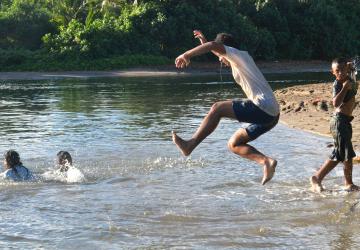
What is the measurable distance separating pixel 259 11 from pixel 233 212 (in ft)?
154

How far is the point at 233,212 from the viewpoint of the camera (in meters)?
7.26

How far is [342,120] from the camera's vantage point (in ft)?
26.5

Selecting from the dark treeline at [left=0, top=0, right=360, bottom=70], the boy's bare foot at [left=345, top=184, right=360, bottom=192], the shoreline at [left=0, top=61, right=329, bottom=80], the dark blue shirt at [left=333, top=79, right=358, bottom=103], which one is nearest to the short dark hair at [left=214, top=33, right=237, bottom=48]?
the dark blue shirt at [left=333, top=79, right=358, bottom=103]

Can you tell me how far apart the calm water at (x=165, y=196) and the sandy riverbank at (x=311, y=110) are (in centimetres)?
63

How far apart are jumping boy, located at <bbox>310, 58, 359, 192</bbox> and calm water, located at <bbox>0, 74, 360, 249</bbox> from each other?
251mm

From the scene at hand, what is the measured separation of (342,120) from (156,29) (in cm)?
3996

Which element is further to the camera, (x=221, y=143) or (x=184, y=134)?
(x=184, y=134)

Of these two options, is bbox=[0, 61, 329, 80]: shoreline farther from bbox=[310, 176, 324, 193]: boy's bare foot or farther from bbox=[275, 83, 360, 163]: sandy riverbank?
bbox=[310, 176, 324, 193]: boy's bare foot

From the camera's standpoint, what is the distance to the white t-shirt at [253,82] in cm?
668

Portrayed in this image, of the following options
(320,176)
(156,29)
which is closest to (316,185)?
(320,176)

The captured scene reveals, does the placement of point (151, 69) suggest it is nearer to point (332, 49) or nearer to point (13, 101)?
point (332, 49)

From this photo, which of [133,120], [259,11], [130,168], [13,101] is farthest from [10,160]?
[259,11]

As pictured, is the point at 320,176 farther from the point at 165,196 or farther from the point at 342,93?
the point at 165,196

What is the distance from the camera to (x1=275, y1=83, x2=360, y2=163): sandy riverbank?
569 inches
